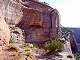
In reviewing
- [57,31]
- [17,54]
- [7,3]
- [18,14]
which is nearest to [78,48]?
[57,31]

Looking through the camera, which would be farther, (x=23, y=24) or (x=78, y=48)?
(x=78, y=48)

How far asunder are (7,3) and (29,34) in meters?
9.71

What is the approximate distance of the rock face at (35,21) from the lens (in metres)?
32.0

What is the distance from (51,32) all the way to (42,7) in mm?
5544

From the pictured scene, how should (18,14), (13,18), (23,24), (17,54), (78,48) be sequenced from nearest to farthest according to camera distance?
(17,54)
(13,18)
(18,14)
(23,24)
(78,48)

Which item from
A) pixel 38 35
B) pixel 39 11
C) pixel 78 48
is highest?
pixel 39 11

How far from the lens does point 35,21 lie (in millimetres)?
35688

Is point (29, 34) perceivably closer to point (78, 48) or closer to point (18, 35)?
point (18, 35)

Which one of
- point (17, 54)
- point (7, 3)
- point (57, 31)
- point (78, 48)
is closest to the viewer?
point (17, 54)

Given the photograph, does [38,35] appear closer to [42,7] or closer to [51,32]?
[51,32]

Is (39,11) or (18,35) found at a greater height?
(39,11)

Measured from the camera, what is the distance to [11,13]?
2841 centimetres

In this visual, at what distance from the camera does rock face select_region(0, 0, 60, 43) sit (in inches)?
1261

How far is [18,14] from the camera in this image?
31.3 m
